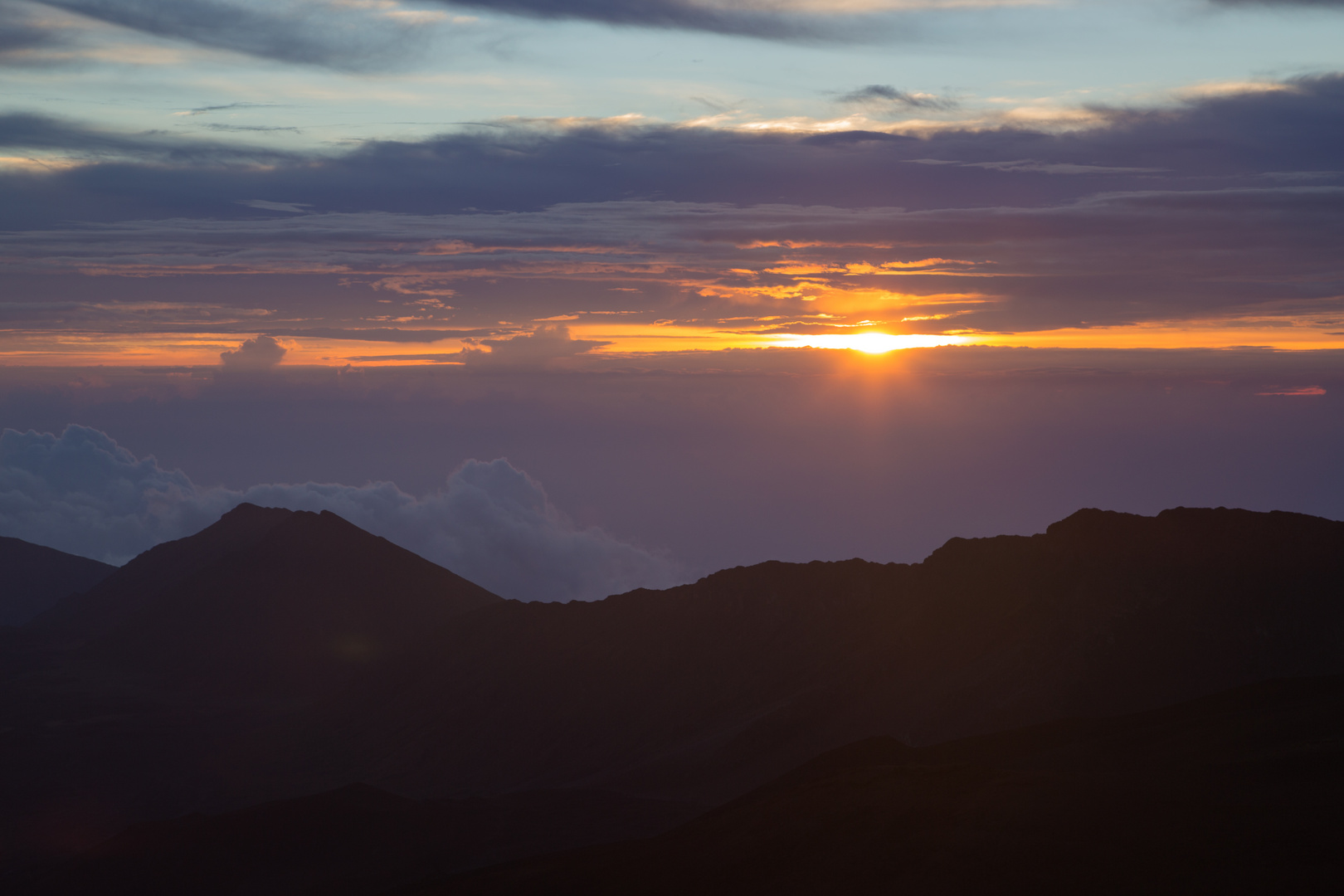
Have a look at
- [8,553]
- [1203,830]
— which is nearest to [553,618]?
[1203,830]

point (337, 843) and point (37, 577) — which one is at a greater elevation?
point (337, 843)

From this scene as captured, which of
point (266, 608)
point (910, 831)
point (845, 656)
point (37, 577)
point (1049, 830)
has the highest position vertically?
point (1049, 830)

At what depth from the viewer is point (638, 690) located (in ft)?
285

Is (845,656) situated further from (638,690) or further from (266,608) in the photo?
(266,608)

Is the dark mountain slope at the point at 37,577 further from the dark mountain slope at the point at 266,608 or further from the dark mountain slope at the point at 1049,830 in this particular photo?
the dark mountain slope at the point at 1049,830

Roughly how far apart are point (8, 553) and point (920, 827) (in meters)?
181

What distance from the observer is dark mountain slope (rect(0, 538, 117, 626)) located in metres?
165

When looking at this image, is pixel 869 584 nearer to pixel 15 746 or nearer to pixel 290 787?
pixel 290 787

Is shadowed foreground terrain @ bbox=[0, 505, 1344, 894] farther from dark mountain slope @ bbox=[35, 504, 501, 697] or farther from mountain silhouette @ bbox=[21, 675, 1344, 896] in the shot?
dark mountain slope @ bbox=[35, 504, 501, 697]

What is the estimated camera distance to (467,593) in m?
141

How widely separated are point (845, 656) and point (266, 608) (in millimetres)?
81717

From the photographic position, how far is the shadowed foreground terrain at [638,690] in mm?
57469

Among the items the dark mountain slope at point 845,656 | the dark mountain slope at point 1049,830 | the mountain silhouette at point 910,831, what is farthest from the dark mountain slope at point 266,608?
the dark mountain slope at point 1049,830

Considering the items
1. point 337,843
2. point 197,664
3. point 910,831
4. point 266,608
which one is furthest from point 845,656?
point 266,608
